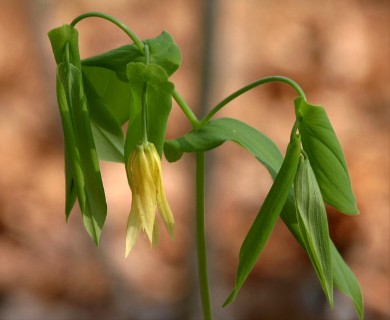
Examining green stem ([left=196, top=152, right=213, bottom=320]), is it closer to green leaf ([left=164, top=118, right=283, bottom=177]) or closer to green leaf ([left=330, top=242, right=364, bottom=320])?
green leaf ([left=164, top=118, right=283, bottom=177])

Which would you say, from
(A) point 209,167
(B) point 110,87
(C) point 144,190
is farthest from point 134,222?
(A) point 209,167

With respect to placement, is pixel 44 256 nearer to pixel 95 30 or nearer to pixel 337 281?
pixel 95 30

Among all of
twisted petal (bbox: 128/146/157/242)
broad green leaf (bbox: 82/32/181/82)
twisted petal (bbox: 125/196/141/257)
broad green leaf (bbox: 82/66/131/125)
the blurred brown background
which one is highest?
broad green leaf (bbox: 82/32/181/82)

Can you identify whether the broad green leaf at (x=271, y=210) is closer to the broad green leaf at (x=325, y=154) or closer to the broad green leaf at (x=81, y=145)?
the broad green leaf at (x=325, y=154)

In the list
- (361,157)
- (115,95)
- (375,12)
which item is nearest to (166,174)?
(361,157)

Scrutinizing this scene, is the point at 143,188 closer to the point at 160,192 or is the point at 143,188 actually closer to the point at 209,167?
the point at 160,192

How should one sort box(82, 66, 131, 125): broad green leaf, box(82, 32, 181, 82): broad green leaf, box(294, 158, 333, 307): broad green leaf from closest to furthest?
box(294, 158, 333, 307): broad green leaf, box(82, 32, 181, 82): broad green leaf, box(82, 66, 131, 125): broad green leaf

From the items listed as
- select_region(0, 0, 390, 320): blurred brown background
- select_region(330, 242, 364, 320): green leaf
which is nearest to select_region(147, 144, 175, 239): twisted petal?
select_region(330, 242, 364, 320): green leaf

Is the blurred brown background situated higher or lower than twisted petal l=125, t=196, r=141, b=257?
lower
